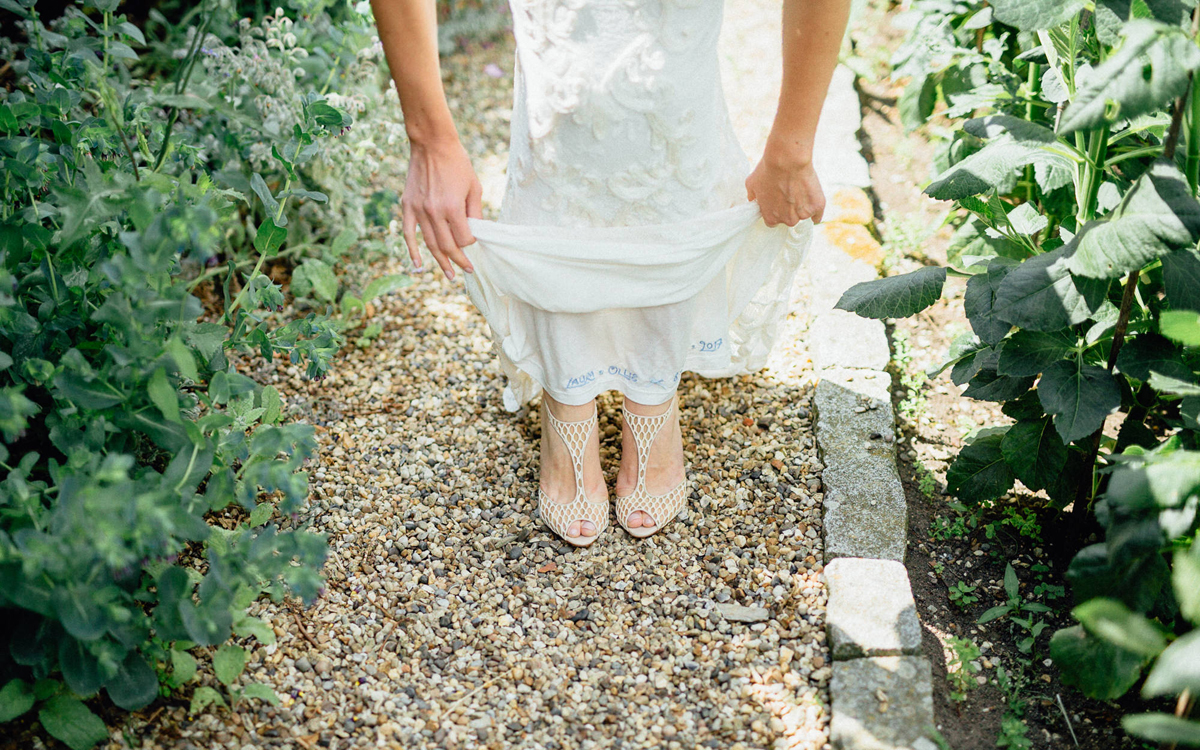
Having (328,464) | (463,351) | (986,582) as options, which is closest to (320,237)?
(463,351)

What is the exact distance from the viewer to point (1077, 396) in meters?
1.61

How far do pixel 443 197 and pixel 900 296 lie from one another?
0.96m

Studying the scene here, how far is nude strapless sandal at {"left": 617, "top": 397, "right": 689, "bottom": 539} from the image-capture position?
2.09 m

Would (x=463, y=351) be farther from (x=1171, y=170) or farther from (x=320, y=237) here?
(x=1171, y=170)

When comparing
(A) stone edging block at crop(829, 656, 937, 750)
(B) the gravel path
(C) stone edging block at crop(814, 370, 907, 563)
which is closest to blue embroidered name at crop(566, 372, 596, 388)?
(B) the gravel path

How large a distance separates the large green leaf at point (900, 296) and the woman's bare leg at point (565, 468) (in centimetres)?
64

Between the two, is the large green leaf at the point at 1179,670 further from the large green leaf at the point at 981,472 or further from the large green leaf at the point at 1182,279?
the large green leaf at the point at 981,472

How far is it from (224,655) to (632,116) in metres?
1.25

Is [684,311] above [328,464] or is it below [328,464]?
above

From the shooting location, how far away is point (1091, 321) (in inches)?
67.0

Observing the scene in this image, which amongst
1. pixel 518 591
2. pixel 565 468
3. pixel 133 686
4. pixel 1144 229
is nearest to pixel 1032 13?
pixel 1144 229

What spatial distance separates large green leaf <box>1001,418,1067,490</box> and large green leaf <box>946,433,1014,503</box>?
87 mm

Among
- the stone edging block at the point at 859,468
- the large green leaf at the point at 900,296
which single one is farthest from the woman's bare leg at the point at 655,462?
the large green leaf at the point at 900,296

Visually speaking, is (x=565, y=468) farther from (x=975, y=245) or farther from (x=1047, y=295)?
(x=975, y=245)
